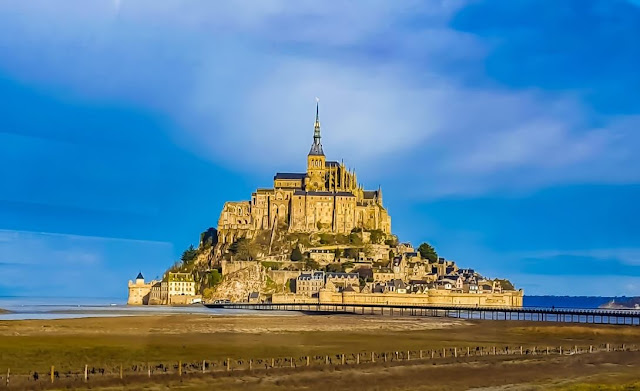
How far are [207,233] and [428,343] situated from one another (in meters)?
109

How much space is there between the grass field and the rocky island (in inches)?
2386

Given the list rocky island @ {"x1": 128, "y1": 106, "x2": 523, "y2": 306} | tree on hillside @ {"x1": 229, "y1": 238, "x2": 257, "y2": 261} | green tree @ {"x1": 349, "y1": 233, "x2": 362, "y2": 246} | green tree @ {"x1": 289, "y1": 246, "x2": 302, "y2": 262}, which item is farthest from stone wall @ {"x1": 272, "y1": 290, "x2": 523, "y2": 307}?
green tree @ {"x1": 349, "y1": 233, "x2": 362, "y2": 246}

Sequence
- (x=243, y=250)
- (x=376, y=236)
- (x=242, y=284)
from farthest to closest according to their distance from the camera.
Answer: (x=376, y=236)
(x=243, y=250)
(x=242, y=284)

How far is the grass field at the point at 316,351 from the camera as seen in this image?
30219 mm

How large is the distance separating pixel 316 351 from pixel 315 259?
9610 cm

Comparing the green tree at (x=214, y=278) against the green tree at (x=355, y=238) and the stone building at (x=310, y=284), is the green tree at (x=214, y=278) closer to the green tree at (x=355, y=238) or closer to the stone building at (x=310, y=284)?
the stone building at (x=310, y=284)

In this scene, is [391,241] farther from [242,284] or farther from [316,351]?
[316,351]

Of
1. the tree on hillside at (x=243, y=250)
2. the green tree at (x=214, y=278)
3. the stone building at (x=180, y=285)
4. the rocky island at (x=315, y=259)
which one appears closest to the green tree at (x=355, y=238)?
the rocky island at (x=315, y=259)

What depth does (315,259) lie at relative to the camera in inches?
5359

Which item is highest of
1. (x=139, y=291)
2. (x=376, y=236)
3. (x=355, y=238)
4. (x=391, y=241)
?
(x=376, y=236)

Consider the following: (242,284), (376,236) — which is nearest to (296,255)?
(242,284)

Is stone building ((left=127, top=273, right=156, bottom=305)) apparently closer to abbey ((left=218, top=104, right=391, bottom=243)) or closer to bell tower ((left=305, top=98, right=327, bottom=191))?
abbey ((left=218, top=104, right=391, bottom=243))

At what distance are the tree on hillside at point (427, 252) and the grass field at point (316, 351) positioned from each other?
8556cm

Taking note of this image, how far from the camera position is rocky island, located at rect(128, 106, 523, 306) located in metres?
124
